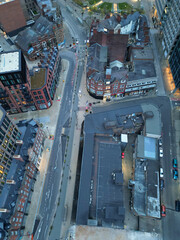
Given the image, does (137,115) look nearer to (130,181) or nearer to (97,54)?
(130,181)

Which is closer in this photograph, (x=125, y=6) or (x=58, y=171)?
(x=58, y=171)

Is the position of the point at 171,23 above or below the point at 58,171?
above

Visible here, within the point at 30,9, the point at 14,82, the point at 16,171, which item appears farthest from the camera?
the point at 30,9

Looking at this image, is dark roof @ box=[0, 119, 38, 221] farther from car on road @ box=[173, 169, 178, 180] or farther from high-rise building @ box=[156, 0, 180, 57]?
high-rise building @ box=[156, 0, 180, 57]

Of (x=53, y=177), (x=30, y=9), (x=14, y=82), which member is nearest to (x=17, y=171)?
(x=53, y=177)

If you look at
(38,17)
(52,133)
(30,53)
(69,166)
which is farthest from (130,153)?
(38,17)

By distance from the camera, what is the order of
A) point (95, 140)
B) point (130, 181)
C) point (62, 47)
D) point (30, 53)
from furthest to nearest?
point (62, 47)
point (30, 53)
point (95, 140)
point (130, 181)

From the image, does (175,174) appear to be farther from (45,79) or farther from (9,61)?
(9,61)

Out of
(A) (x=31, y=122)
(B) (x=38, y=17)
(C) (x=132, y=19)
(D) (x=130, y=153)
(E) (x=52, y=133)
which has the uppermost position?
(B) (x=38, y=17)
